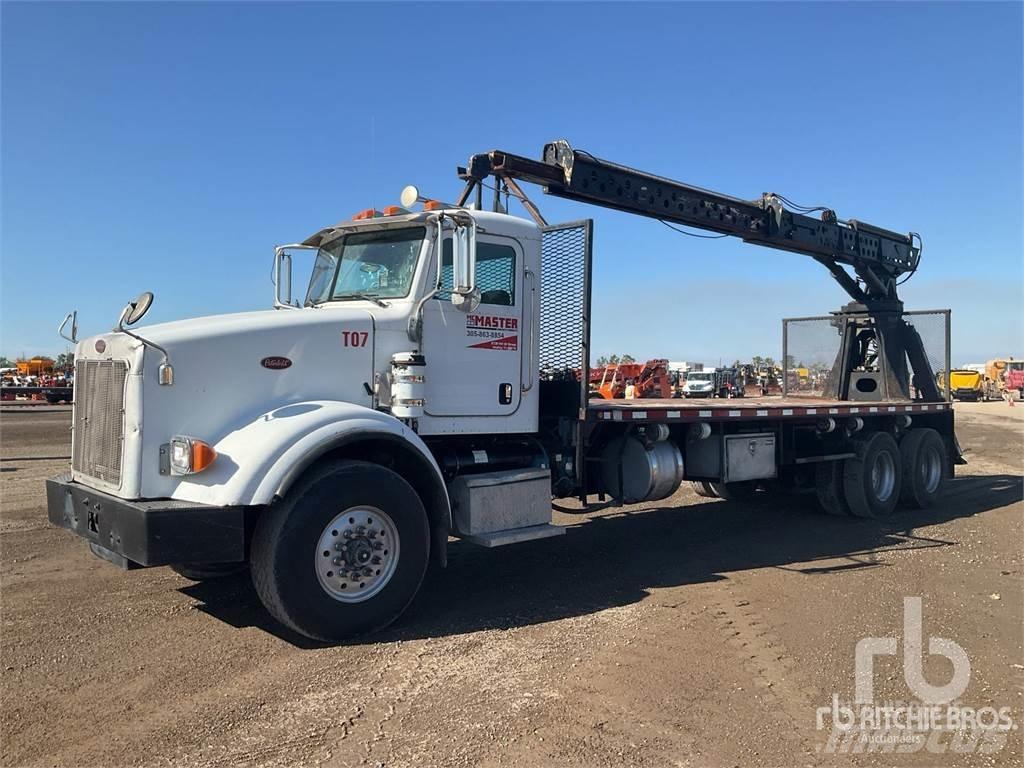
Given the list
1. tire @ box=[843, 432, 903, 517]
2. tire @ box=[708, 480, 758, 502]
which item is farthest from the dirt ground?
tire @ box=[708, 480, 758, 502]

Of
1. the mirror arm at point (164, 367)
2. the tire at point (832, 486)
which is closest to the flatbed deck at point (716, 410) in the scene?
the tire at point (832, 486)

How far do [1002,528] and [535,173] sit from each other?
6.90 meters

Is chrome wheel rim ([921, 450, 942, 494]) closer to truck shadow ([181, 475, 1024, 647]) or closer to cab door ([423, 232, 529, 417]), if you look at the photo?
truck shadow ([181, 475, 1024, 647])

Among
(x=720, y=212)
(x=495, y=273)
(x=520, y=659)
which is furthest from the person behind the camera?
(x=720, y=212)

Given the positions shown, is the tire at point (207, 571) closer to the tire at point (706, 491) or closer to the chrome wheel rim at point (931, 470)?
the tire at point (706, 491)

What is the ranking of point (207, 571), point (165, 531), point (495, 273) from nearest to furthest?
point (165, 531) → point (207, 571) → point (495, 273)

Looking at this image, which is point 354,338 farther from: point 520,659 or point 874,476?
point 874,476

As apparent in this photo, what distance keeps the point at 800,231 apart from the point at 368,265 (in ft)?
23.1

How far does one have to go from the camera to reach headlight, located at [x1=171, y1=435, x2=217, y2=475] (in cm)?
477

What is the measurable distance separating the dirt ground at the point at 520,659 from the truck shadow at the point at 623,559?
0.04m

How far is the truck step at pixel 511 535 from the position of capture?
5887 millimetres

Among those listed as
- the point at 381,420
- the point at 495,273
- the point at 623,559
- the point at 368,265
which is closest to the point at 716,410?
the point at 623,559

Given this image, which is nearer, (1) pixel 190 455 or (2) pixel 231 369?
(1) pixel 190 455

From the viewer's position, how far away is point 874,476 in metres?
10.3
